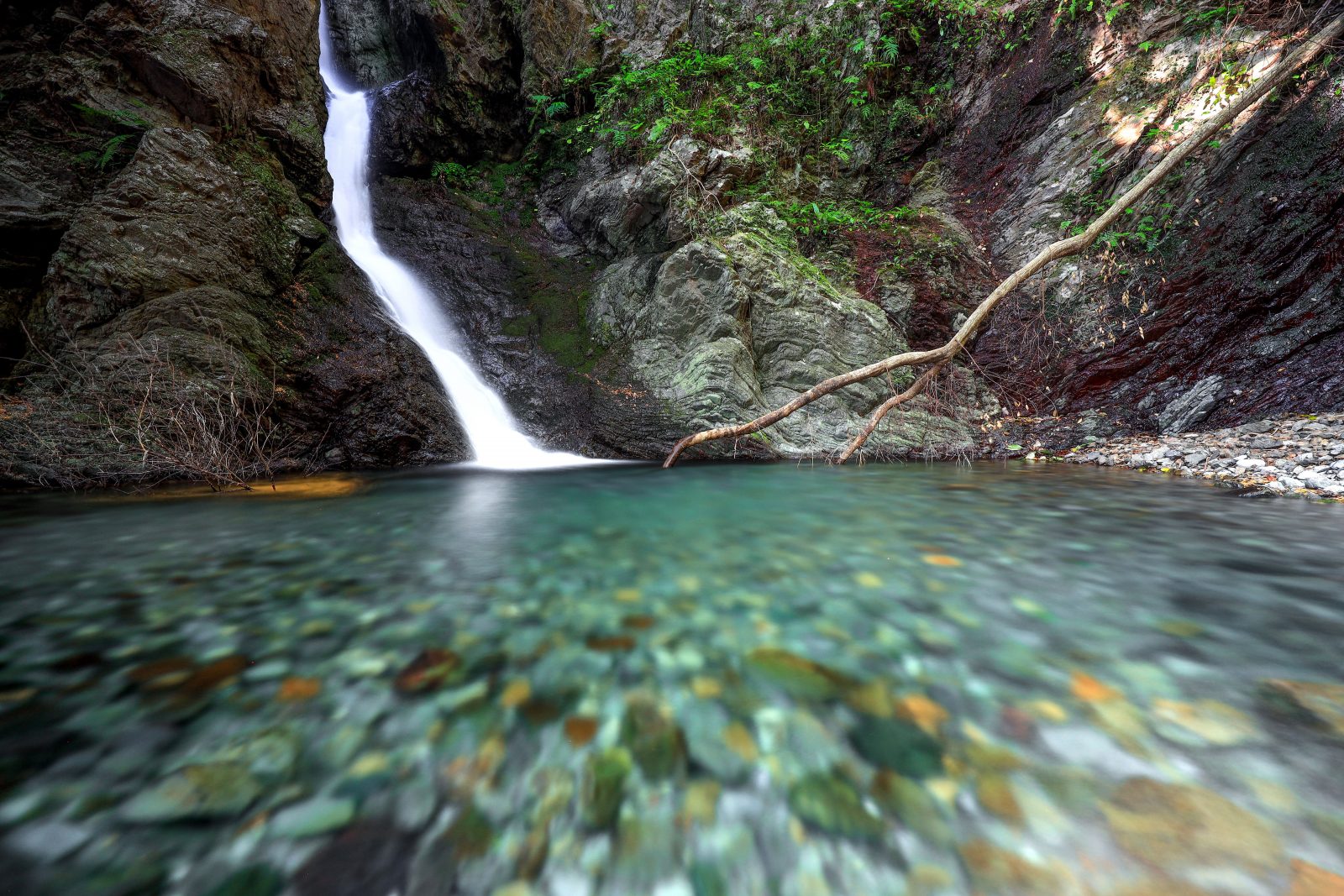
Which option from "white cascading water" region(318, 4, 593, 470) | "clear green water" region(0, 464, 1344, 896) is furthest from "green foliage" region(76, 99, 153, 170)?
"clear green water" region(0, 464, 1344, 896)

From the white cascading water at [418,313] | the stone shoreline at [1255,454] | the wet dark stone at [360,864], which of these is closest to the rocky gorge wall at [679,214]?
the white cascading water at [418,313]

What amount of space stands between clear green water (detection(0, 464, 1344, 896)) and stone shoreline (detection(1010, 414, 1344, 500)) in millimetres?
2063

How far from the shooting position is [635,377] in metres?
8.48

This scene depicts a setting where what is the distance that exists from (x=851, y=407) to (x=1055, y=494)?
4056 millimetres

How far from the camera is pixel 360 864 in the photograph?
0.90m

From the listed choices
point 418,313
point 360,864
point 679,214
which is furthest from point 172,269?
point 360,864

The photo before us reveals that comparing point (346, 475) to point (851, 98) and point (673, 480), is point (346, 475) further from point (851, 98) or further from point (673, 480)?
point (851, 98)

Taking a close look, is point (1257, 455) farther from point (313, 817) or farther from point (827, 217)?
point (313, 817)

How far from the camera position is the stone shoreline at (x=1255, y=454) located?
4.10 metres

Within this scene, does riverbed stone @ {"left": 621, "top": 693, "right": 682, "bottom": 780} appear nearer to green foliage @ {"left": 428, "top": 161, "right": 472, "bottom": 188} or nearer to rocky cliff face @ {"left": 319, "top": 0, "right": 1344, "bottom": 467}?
rocky cliff face @ {"left": 319, "top": 0, "right": 1344, "bottom": 467}

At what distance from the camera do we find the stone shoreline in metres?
4.10

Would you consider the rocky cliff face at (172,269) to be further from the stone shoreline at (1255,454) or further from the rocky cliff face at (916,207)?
the stone shoreline at (1255,454)

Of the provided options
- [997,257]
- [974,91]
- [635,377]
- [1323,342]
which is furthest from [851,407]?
[974,91]

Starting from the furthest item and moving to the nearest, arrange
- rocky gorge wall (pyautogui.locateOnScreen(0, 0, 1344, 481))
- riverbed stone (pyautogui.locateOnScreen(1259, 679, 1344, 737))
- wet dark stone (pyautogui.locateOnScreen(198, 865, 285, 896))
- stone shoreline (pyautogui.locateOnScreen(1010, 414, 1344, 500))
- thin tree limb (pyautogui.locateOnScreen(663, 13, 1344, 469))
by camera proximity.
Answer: rocky gorge wall (pyautogui.locateOnScreen(0, 0, 1344, 481))
thin tree limb (pyautogui.locateOnScreen(663, 13, 1344, 469))
stone shoreline (pyautogui.locateOnScreen(1010, 414, 1344, 500))
riverbed stone (pyautogui.locateOnScreen(1259, 679, 1344, 737))
wet dark stone (pyautogui.locateOnScreen(198, 865, 285, 896))
